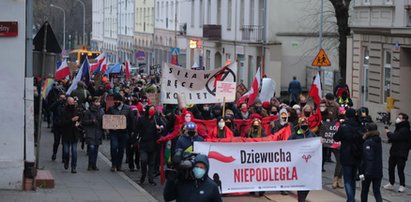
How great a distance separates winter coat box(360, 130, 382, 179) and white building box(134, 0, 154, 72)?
59.4 m

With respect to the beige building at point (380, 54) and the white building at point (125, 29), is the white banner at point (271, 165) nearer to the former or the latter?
the beige building at point (380, 54)

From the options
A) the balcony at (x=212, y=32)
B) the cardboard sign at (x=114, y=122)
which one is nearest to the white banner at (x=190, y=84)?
the cardboard sign at (x=114, y=122)

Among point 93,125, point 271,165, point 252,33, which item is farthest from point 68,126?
point 252,33

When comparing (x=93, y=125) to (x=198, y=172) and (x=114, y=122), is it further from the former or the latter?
(x=198, y=172)

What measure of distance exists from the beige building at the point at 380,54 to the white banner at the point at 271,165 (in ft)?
64.0

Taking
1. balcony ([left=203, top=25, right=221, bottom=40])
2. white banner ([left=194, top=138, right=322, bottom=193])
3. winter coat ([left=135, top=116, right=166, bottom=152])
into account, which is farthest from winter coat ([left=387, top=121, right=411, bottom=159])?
balcony ([left=203, top=25, right=221, bottom=40])

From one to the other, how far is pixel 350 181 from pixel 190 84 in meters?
6.42

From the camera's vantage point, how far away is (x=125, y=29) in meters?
87.9

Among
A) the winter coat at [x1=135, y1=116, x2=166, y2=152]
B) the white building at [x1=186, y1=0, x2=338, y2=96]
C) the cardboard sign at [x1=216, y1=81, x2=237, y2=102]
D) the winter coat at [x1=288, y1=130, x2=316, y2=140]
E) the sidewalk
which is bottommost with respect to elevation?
the sidewalk

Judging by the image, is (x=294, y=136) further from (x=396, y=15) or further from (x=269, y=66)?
(x=269, y=66)

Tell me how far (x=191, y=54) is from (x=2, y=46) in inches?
1963

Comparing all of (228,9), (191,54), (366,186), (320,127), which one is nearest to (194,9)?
(191,54)

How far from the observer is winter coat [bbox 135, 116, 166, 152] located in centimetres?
1875

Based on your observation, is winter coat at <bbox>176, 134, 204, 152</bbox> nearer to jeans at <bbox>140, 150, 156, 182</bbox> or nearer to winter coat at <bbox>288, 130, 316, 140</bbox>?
winter coat at <bbox>288, 130, 316, 140</bbox>
